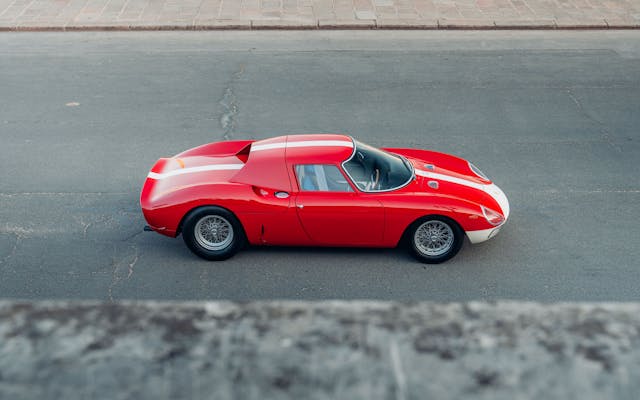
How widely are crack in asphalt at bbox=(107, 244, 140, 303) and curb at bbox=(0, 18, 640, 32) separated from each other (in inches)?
357

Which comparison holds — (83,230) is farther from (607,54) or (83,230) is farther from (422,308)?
(607,54)

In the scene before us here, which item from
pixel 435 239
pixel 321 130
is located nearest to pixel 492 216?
pixel 435 239

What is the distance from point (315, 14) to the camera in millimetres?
15891

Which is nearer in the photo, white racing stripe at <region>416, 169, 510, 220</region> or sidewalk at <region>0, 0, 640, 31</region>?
white racing stripe at <region>416, 169, 510, 220</region>

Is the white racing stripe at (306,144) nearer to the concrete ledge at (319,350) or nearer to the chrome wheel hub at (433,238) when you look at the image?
the chrome wheel hub at (433,238)

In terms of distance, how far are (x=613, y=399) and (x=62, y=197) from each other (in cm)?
822

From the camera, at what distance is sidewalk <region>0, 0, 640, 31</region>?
15383 mm

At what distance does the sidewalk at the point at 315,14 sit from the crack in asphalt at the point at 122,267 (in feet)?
30.3

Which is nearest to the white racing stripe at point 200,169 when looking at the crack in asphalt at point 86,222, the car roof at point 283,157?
the car roof at point 283,157

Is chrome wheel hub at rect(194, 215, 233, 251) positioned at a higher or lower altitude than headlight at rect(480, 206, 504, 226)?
lower

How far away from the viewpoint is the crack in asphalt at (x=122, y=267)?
6.77 m

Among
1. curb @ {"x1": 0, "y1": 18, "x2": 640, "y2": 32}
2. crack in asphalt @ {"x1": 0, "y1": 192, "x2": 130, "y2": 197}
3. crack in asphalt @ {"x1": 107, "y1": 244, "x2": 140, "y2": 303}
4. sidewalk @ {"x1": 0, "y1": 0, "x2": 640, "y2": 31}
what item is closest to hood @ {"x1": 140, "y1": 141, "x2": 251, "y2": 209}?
crack in asphalt @ {"x1": 107, "y1": 244, "x2": 140, "y2": 303}

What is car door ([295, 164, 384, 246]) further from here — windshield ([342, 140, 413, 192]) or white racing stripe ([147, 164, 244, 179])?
white racing stripe ([147, 164, 244, 179])

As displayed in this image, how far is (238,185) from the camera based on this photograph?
22.8ft
